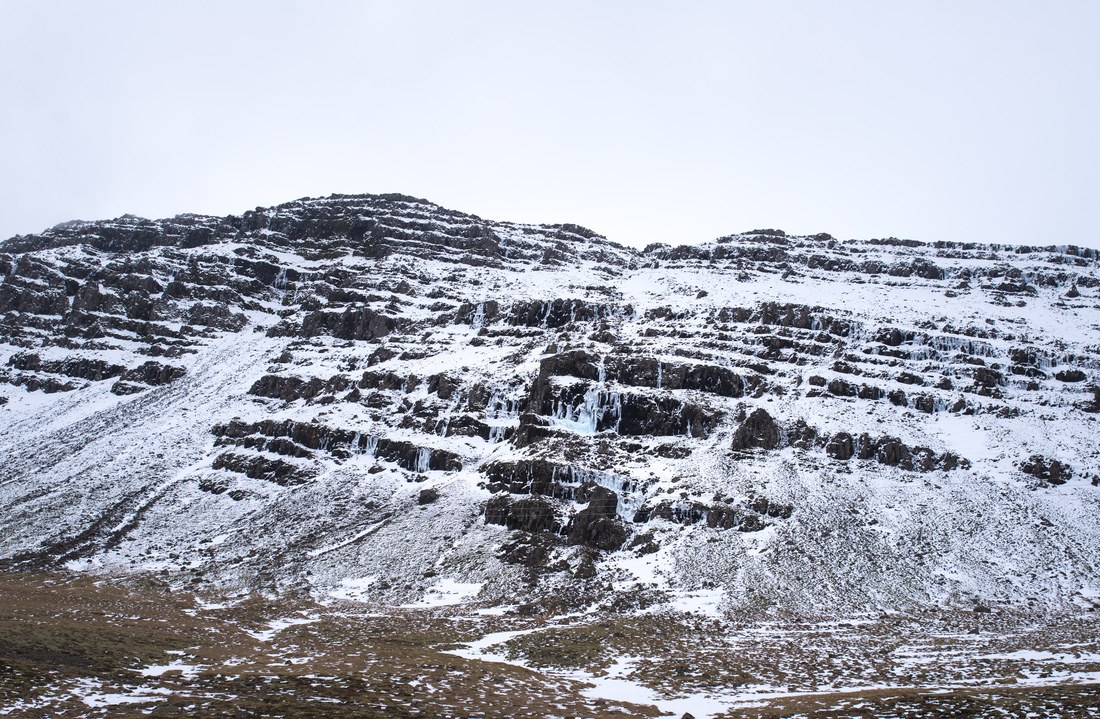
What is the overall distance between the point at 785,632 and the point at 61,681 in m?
34.8

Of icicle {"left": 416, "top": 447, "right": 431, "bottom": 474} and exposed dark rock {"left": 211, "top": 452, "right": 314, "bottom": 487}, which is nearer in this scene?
exposed dark rock {"left": 211, "top": 452, "right": 314, "bottom": 487}

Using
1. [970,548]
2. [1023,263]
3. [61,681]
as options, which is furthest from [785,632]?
[1023,263]

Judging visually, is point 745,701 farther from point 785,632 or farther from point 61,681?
point 61,681

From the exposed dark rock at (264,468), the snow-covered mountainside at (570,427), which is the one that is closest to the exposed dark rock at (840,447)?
the snow-covered mountainside at (570,427)

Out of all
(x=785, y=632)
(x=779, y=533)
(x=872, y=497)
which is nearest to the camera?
(x=785, y=632)

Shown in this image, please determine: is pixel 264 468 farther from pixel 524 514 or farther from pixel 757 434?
pixel 757 434

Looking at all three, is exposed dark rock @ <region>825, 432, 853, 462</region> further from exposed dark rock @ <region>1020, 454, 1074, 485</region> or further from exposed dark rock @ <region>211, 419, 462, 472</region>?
exposed dark rock @ <region>211, 419, 462, 472</region>

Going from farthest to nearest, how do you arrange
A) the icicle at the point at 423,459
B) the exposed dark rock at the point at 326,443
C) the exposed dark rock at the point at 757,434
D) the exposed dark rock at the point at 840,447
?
the exposed dark rock at the point at 326,443
the icicle at the point at 423,459
the exposed dark rock at the point at 757,434
the exposed dark rock at the point at 840,447

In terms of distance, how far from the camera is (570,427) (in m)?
70.9

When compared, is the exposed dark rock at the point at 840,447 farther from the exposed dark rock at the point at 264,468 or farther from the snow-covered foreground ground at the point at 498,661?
the exposed dark rock at the point at 264,468

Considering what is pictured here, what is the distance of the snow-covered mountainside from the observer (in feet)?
A: 171

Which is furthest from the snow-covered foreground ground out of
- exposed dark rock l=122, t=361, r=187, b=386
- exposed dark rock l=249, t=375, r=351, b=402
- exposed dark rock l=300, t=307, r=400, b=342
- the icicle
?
exposed dark rock l=300, t=307, r=400, b=342

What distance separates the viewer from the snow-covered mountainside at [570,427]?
5197 centimetres

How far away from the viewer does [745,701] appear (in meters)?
25.7
